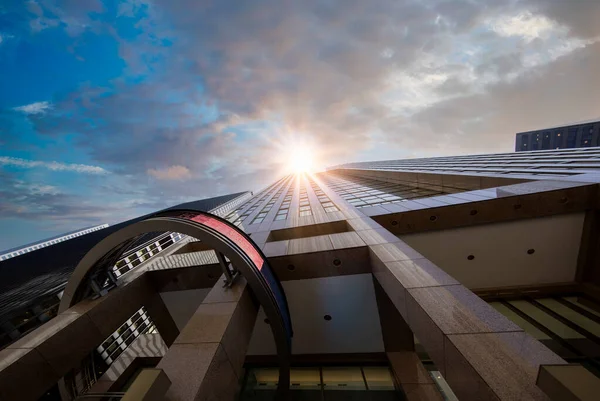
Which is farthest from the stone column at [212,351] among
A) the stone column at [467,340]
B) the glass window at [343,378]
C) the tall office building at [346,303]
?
the glass window at [343,378]

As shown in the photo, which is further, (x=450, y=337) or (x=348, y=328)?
(x=348, y=328)

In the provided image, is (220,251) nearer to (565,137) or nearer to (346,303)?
(346,303)

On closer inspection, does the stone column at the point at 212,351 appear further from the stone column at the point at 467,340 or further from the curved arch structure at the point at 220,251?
the stone column at the point at 467,340

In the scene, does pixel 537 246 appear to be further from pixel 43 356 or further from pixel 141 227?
pixel 43 356

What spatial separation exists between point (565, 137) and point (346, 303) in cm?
12063

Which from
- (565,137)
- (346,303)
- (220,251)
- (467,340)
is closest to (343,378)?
(346,303)

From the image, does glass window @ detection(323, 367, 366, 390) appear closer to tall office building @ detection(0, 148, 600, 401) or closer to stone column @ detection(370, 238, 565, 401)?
tall office building @ detection(0, 148, 600, 401)

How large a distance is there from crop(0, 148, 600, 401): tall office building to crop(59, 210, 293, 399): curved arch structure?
0.06 m

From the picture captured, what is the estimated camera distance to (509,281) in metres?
10.8

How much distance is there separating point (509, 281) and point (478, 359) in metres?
10.6

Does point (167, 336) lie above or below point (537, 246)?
below

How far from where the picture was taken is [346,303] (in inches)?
364

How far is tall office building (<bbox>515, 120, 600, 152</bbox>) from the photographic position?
222 ft

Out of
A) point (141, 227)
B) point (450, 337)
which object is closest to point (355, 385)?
point (450, 337)
